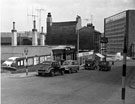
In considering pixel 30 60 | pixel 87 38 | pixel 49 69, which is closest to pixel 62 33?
pixel 87 38

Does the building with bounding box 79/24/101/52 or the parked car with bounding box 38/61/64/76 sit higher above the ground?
the building with bounding box 79/24/101/52

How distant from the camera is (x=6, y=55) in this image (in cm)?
4212

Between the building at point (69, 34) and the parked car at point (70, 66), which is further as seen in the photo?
the building at point (69, 34)

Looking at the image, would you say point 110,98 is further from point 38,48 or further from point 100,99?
point 38,48

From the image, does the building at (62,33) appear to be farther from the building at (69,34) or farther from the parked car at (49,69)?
the parked car at (49,69)

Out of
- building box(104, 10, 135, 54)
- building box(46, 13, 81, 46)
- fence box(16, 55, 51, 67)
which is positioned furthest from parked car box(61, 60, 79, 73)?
building box(46, 13, 81, 46)

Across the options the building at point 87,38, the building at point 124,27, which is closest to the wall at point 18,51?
the building at point 87,38

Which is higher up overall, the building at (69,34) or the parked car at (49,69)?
the building at (69,34)

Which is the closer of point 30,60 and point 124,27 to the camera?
point 124,27

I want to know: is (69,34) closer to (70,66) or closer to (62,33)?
(62,33)

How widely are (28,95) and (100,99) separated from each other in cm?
395

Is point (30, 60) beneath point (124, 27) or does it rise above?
beneath

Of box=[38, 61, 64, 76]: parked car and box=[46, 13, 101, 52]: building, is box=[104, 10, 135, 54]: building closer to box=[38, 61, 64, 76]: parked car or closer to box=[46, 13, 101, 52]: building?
box=[38, 61, 64, 76]: parked car

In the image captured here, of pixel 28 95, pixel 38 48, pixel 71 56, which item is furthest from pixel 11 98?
pixel 71 56
